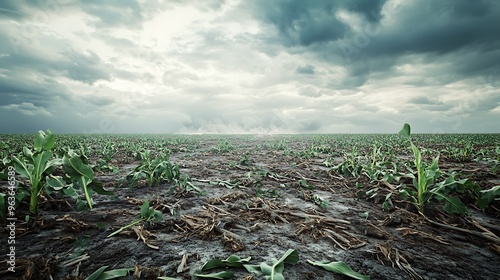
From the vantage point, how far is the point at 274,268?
159 centimetres

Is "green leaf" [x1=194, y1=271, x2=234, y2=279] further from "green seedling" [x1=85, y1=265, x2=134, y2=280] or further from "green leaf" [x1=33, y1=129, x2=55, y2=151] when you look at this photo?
"green leaf" [x1=33, y1=129, x2=55, y2=151]

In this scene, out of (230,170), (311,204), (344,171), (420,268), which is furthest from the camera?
(230,170)

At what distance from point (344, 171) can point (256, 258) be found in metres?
4.32

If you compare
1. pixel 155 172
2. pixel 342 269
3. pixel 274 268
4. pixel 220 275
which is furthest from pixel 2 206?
pixel 342 269

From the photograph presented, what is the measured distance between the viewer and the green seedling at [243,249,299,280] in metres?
1.50

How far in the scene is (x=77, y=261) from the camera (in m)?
1.74

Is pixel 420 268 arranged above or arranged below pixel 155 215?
below

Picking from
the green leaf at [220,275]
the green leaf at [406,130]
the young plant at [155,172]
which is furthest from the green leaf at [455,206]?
the young plant at [155,172]

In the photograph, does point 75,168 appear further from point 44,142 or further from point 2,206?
point 2,206

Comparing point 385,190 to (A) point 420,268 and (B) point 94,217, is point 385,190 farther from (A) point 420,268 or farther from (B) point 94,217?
(B) point 94,217

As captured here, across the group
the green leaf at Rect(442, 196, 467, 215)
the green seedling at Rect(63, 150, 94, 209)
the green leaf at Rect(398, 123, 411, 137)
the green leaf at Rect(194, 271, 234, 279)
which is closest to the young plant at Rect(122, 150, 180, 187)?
the green seedling at Rect(63, 150, 94, 209)

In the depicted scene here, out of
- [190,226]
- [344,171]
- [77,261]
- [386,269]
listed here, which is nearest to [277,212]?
[190,226]

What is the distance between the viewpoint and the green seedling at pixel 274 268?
1503 mm

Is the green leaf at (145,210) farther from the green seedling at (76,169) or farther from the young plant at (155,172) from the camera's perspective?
the young plant at (155,172)
